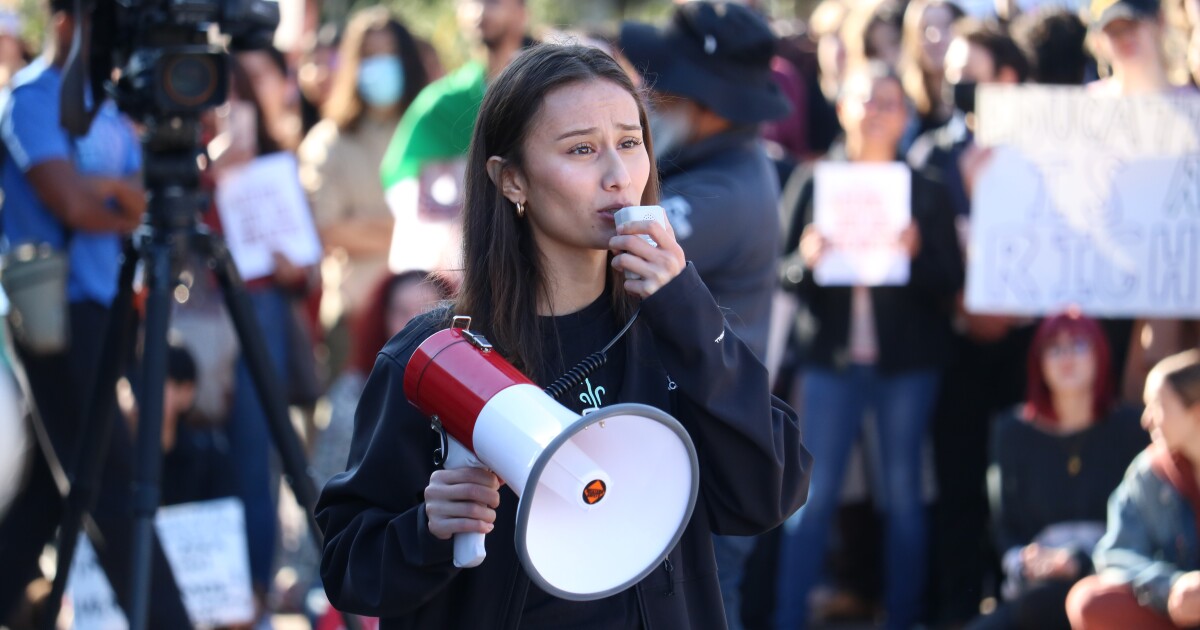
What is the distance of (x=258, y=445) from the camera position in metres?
5.64

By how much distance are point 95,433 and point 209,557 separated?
1231 mm

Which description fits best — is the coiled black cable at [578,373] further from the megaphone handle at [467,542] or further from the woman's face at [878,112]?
the woman's face at [878,112]

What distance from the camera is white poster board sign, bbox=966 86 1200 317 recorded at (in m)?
4.82

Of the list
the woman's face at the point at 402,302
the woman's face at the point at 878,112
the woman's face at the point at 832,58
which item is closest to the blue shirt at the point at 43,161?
the woman's face at the point at 402,302

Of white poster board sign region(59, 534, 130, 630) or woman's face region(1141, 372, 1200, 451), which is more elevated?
woman's face region(1141, 372, 1200, 451)

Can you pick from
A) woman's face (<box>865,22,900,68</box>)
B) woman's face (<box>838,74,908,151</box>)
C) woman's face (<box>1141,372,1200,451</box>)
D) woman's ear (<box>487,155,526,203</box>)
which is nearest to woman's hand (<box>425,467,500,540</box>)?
woman's ear (<box>487,155,526,203</box>)

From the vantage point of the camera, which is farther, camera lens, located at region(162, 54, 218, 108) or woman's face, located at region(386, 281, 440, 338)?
woman's face, located at region(386, 281, 440, 338)

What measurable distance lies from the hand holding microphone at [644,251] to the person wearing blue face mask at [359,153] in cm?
402

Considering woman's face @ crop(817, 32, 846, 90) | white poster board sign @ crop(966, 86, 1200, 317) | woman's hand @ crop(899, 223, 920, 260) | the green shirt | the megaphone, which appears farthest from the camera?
woman's face @ crop(817, 32, 846, 90)

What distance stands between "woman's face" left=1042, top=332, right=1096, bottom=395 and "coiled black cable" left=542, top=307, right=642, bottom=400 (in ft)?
10.1

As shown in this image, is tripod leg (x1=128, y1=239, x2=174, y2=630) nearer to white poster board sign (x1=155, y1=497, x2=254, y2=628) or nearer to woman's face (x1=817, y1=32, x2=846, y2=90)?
white poster board sign (x1=155, y1=497, x2=254, y2=628)

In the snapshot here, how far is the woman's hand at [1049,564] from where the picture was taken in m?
4.52

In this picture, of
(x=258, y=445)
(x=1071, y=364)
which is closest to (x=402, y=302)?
(x=258, y=445)

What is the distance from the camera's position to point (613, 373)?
227cm
